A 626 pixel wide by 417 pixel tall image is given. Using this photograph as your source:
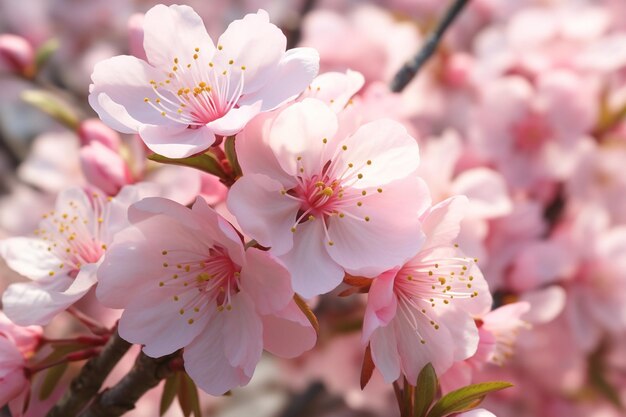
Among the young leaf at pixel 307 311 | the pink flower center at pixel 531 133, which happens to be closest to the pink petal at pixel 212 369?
the young leaf at pixel 307 311

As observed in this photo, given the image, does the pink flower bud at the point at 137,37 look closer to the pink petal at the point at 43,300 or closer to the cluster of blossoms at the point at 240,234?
the cluster of blossoms at the point at 240,234

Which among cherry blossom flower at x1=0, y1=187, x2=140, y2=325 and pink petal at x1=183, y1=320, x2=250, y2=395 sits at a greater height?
pink petal at x1=183, y1=320, x2=250, y2=395

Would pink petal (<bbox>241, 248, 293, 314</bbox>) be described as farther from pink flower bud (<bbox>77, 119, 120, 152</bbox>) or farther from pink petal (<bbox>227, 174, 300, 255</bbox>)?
pink flower bud (<bbox>77, 119, 120, 152</bbox>)

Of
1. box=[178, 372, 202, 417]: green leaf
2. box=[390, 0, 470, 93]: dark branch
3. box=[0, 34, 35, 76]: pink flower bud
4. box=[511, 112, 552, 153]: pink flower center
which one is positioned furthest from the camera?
box=[511, 112, 552, 153]: pink flower center

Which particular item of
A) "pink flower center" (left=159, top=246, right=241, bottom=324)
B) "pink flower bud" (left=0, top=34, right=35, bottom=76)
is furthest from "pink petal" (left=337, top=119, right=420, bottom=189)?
"pink flower bud" (left=0, top=34, right=35, bottom=76)

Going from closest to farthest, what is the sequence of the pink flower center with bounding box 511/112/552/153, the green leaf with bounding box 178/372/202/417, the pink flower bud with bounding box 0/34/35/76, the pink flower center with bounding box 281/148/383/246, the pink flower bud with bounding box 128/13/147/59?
the pink flower center with bounding box 281/148/383/246 < the green leaf with bounding box 178/372/202/417 < the pink flower bud with bounding box 128/13/147/59 < the pink flower bud with bounding box 0/34/35/76 < the pink flower center with bounding box 511/112/552/153

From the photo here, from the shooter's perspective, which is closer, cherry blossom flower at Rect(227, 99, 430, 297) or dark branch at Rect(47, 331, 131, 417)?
cherry blossom flower at Rect(227, 99, 430, 297)
